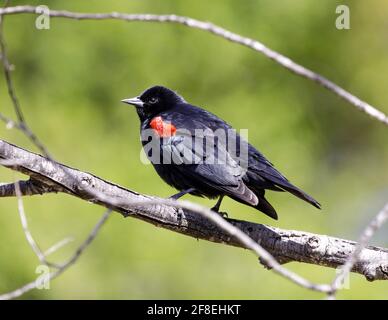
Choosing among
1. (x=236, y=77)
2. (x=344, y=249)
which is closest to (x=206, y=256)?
(x=236, y=77)

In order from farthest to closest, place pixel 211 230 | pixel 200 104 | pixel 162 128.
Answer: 1. pixel 200 104
2. pixel 162 128
3. pixel 211 230

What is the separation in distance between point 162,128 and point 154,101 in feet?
2.41

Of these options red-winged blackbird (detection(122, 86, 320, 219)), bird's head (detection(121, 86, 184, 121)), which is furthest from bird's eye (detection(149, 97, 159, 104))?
red-winged blackbird (detection(122, 86, 320, 219))

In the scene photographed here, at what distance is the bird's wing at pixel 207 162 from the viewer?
15.2 feet

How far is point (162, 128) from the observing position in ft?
16.9

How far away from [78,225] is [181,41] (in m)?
2.55

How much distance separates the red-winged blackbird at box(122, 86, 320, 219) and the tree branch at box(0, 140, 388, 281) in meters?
0.30

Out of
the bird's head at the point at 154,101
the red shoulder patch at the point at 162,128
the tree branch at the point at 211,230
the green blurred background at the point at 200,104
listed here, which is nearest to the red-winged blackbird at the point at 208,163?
the red shoulder patch at the point at 162,128

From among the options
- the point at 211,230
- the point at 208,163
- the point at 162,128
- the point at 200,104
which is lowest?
the point at 211,230

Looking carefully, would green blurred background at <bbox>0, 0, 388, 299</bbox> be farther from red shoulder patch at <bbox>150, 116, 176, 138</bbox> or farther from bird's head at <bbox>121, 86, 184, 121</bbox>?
red shoulder patch at <bbox>150, 116, 176, 138</bbox>

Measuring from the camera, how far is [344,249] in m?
4.23

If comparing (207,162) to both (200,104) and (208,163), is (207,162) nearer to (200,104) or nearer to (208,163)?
(208,163)

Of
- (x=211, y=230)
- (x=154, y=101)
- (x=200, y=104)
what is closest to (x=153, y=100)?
(x=154, y=101)

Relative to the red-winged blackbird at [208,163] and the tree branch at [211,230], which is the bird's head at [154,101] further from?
the tree branch at [211,230]
